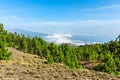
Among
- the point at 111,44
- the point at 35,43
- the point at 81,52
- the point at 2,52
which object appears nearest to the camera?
the point at 2,52

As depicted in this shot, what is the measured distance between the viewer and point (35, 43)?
12450cm

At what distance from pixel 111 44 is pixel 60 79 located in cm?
13106

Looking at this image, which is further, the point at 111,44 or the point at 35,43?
the point at 111,44

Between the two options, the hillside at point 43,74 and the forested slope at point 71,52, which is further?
the forested slope at point 71,52

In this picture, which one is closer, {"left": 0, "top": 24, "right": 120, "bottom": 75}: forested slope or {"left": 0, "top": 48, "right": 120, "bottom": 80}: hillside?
{"left": 0, "top": 48, "right": 120, "bottom": 80}: hillside

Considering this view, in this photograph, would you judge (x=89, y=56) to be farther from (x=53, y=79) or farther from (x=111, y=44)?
(x=53, y=79)

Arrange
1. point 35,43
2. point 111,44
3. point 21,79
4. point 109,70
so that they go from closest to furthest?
point 21,79 < point 109,70 < point 35,43 < point 111,44

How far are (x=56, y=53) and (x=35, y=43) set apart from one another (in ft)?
116

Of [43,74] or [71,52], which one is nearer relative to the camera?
[43,74]

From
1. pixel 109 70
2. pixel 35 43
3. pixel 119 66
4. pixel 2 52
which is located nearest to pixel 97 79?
pixel 2 52

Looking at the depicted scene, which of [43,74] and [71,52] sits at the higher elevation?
[71,52]

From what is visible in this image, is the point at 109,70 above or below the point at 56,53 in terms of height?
below

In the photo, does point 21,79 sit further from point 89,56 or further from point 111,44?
point 111,44

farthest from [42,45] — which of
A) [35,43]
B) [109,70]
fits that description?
[109,70]
